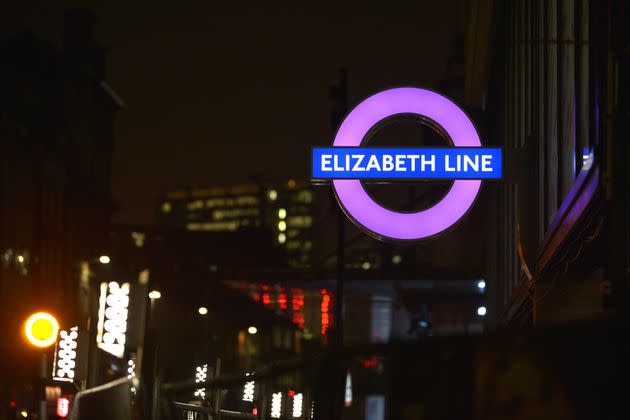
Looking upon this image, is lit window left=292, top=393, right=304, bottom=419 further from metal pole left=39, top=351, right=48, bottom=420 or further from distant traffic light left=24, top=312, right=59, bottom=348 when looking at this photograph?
metal pole left=39, top=351, right=48, bottom=420

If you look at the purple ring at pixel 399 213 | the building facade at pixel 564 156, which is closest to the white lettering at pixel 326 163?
the purple ring at pixel 399 213

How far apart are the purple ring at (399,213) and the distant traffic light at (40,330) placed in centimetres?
644

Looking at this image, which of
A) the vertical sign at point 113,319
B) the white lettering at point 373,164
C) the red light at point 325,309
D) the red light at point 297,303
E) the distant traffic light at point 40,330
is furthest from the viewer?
the red light at point 325,309

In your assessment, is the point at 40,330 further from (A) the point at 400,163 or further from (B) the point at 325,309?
(B) the point at 325,309

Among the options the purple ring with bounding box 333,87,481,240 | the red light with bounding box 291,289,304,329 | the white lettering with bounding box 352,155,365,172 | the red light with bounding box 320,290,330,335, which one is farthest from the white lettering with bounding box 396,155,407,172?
the red light with bounding box 291,289,304,329

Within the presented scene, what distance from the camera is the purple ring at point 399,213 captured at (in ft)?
33.7

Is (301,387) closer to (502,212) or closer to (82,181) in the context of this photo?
(502,212)

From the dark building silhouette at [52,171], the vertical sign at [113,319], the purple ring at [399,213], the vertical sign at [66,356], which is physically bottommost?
the vertical sign at [66,356]

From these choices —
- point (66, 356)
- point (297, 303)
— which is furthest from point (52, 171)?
point (66, 356)

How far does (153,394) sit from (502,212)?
1170cm

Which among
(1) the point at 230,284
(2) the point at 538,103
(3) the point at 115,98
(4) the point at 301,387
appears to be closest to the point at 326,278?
(1) the point at 230,284

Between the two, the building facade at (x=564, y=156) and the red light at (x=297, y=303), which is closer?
the building facade at (x=564, y=156)

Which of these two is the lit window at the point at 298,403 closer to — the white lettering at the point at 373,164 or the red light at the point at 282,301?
the white lettering at the point at 373,164

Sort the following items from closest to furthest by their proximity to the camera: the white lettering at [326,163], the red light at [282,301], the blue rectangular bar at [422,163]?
the blue rectangular bar at [422,163] < the white lettering at [326,163] < the red light at [282,301]
